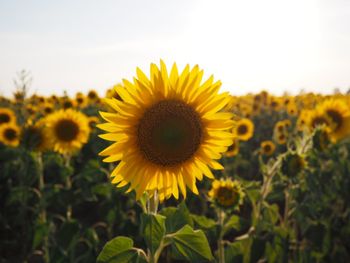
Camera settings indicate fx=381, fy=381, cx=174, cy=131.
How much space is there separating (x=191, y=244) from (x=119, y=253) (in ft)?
1.31

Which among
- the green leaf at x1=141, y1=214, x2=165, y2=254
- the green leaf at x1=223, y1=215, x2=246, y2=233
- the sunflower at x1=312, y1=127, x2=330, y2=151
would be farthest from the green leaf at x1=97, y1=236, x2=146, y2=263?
the sunflower at x1=312, y1=127, x2=330, y2=151

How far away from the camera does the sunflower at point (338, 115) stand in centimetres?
590

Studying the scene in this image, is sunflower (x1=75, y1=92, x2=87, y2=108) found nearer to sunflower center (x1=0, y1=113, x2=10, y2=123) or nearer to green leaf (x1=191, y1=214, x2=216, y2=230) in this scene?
sunflower center (x1=0, y1=113, x2=10, y2=123)

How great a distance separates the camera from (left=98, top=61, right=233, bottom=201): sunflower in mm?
2248

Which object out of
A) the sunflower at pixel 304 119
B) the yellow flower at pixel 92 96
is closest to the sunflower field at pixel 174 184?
the sunflower at pixel 304 119

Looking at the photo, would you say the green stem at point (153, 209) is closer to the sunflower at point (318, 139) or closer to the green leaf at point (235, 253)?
the green leaf at point (235, 253)

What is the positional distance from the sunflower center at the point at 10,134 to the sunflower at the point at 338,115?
517 centimetres

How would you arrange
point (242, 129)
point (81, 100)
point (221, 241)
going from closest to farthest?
point (221, 241) < point (242, 129) < point (81, 100)

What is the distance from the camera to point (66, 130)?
5852mm

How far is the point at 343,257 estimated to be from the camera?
437cm

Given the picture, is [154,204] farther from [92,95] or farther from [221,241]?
[92,95]

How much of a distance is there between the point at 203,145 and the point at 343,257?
293 cm

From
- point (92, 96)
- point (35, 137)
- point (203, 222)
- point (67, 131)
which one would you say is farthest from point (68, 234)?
point (92, 96)

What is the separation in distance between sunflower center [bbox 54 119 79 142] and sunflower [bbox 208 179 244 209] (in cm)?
306
